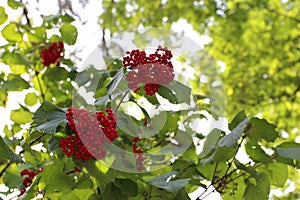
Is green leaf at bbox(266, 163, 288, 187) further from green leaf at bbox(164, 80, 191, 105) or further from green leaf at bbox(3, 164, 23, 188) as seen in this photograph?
green leaf at bbox(3, 164, 23, 188)

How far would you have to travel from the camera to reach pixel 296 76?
15.4ft

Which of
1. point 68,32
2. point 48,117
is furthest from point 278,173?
point 68,32

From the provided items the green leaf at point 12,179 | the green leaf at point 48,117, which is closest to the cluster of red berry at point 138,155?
the green leaf at point 48,117

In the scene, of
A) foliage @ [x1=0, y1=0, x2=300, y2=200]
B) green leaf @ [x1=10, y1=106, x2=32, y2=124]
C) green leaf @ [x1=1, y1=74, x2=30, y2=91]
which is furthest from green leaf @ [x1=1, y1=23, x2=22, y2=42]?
green leaf @ [x1=10, y1=106, x2=32, y2=124]

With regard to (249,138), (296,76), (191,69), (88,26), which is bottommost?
(296,76)

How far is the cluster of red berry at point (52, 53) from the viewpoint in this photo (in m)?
1.52

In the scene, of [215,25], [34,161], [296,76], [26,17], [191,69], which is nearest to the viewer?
[34,161]

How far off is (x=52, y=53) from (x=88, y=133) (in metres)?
0.76

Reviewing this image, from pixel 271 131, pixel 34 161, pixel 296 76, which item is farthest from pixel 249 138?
pixel 296 76

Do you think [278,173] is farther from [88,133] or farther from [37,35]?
[37,35]

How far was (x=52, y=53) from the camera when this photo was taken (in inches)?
59.9

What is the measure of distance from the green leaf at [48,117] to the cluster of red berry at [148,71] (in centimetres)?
15

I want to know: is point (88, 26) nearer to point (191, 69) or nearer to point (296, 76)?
point (191, 69)

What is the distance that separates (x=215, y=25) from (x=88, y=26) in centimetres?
348
